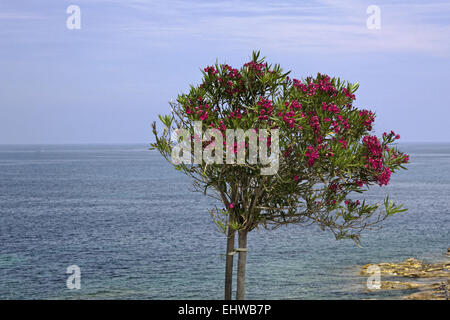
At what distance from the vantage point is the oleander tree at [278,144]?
33.7 feet

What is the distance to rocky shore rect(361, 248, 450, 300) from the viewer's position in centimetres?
2203

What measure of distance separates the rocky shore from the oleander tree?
1190cm

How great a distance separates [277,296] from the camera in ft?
81.8

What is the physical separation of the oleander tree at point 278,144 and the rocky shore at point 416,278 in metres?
11.9

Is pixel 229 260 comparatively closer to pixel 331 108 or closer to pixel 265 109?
pixel 265 109

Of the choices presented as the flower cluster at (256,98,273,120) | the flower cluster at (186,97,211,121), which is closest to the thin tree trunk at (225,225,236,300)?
the flower cluster at (186,97,211,121)

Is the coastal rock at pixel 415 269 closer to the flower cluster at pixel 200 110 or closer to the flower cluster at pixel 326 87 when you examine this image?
the flower cluster at pixel 326 87

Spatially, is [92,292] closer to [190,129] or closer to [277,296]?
[277,296]

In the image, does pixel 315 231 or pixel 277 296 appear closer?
pixel 277 296

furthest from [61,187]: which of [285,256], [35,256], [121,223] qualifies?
[285,256]

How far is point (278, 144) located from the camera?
1027 cm

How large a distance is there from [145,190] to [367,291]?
57.3 meters
